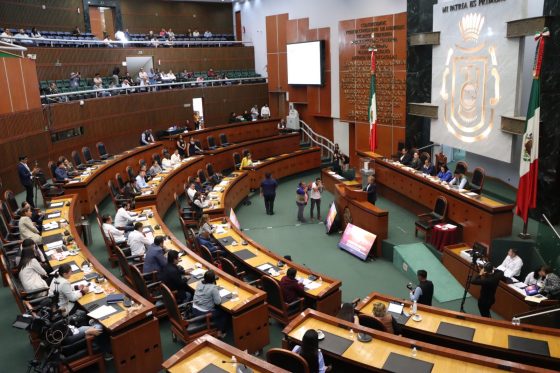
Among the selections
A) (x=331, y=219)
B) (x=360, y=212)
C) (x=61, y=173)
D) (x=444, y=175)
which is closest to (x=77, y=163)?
(x=61, y=173)

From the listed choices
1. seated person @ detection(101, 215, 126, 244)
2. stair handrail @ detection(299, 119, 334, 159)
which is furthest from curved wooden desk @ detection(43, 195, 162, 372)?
stair handrail @ detection(299, 119, 334, 159)

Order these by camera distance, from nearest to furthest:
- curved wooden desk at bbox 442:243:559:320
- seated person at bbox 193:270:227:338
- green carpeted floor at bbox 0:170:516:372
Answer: seated person at bbox 193:270:227:338 → green carpeted floor at bbox 0:170:516:372 → curved wooden desk at bbox 442:243:559:320

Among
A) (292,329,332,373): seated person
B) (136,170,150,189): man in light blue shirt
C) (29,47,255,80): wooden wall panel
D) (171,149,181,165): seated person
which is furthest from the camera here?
(29,47,255,80): wooden wall panel

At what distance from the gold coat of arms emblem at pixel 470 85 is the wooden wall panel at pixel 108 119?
1080cm

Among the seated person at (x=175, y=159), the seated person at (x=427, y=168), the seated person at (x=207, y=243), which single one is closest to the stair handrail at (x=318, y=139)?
the seated person at (x=175, y=159)

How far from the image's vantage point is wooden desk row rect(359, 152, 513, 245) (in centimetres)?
902

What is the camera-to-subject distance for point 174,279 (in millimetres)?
6730

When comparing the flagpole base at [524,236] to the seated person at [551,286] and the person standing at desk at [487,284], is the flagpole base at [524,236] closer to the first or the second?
the seated person at [551,286]

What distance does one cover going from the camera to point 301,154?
1838cm

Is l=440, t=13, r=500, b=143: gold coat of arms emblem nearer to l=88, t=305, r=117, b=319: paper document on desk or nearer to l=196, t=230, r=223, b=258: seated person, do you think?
l=196, t=230, r=223, b=258: seated person

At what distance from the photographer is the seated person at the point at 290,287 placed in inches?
273

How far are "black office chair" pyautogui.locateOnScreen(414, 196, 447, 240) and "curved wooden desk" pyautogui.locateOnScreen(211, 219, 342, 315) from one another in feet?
11.7

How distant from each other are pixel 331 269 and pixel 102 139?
10.4m

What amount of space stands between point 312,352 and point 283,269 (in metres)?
3.28
